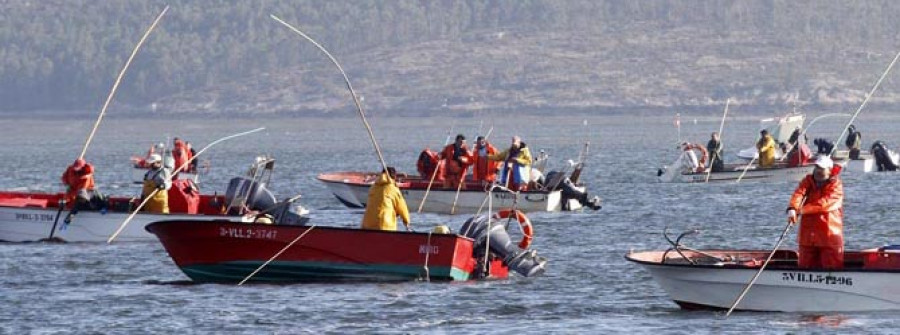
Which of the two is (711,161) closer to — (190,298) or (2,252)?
(2,252)

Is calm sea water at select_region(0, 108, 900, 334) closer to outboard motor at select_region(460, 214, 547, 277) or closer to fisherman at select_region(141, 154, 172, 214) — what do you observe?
outboard motor at select_region(460, 214, 547, 277)

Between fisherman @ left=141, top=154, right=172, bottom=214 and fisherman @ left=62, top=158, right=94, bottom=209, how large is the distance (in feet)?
3.48

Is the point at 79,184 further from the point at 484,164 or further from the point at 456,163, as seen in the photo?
the point at 484,164

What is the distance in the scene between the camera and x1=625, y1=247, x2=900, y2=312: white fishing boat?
26.7 metres

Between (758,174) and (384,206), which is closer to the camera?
(384,206)

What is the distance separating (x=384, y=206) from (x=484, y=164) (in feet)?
57.1

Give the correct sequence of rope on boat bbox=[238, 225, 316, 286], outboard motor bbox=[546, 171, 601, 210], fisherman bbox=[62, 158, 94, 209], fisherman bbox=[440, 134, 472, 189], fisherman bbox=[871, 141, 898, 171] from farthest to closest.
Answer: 1. fisherman bbox=[871, 141, 898, 171]
2. outboard motor bbox=[546, 171, 601, 210]
3. fisherman bbox=[440, 134, 472, 189]
4. fisherman bbox=[62, 158, 94, 209]
5. rope on boat bbox=[238, 225, 316, 286]

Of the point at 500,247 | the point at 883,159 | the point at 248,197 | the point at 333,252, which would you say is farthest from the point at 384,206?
the point at 883,159

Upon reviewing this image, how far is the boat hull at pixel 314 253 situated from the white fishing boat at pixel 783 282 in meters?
3.81

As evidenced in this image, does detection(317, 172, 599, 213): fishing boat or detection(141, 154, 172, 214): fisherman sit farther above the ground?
detection(141, 154, 172, 214): fisherman

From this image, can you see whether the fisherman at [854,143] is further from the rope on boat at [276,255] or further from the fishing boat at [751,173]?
the rope on boat at [276,255]

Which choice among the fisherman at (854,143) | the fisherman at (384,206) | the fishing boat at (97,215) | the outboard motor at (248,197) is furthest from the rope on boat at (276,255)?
the fisherman at (854,143)

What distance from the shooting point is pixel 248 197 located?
3656cm

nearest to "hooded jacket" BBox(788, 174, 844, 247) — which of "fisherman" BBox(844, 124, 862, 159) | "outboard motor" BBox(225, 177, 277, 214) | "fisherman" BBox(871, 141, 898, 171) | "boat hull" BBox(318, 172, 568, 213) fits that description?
"outboard motor" BBox(225, 177, 277, 214)
